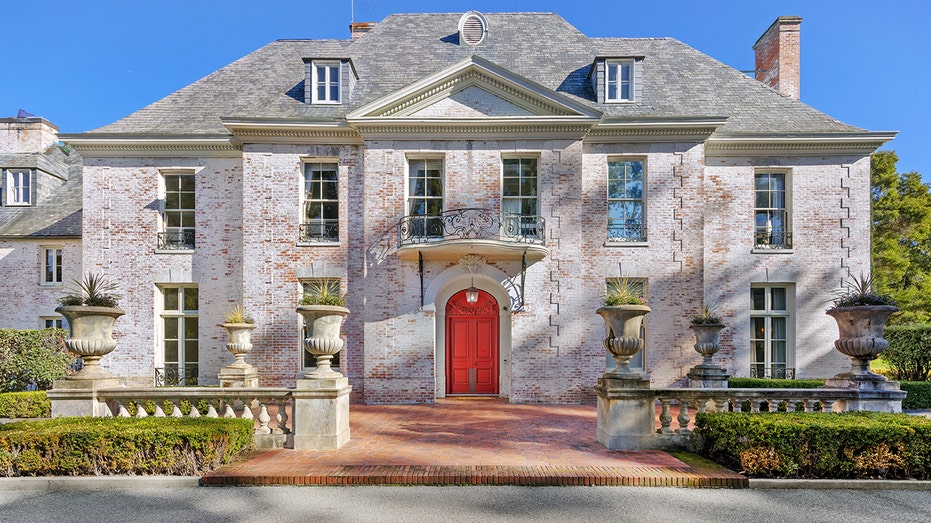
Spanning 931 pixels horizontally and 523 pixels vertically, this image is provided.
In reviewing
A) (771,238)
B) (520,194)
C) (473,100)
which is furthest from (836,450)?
(473,100)

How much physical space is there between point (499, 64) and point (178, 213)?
33.4 feet

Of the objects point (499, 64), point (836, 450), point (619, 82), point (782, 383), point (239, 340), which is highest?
point (499, 64)

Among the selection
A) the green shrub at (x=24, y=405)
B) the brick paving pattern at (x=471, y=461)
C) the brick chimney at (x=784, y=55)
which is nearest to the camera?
the brick paving pattern at (x=471, y=461)

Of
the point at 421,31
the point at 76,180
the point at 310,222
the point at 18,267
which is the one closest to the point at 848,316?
the point at 310,222

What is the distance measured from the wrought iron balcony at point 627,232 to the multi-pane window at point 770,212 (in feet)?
11.1

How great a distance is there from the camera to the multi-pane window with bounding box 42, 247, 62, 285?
15.4m

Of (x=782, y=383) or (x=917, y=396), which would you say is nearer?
(x=782, y=383)

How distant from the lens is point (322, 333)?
7.79 metres

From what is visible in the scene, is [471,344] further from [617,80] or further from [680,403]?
[617,80]

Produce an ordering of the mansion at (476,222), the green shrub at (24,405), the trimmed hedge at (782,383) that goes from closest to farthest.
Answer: the green shrub at (24,405)
the trimmed hedge at (782,383)
the mansion at (476,222)

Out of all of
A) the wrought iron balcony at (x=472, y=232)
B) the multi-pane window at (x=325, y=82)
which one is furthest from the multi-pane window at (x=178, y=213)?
the wrought iron balcony at (x=472, y=232)

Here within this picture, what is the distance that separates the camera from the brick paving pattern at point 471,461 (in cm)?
625

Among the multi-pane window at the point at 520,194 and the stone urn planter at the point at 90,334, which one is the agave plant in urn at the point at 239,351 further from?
the multi-pane window at the point at 520,194

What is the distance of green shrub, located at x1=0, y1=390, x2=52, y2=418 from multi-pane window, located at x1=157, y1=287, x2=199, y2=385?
2671mm
